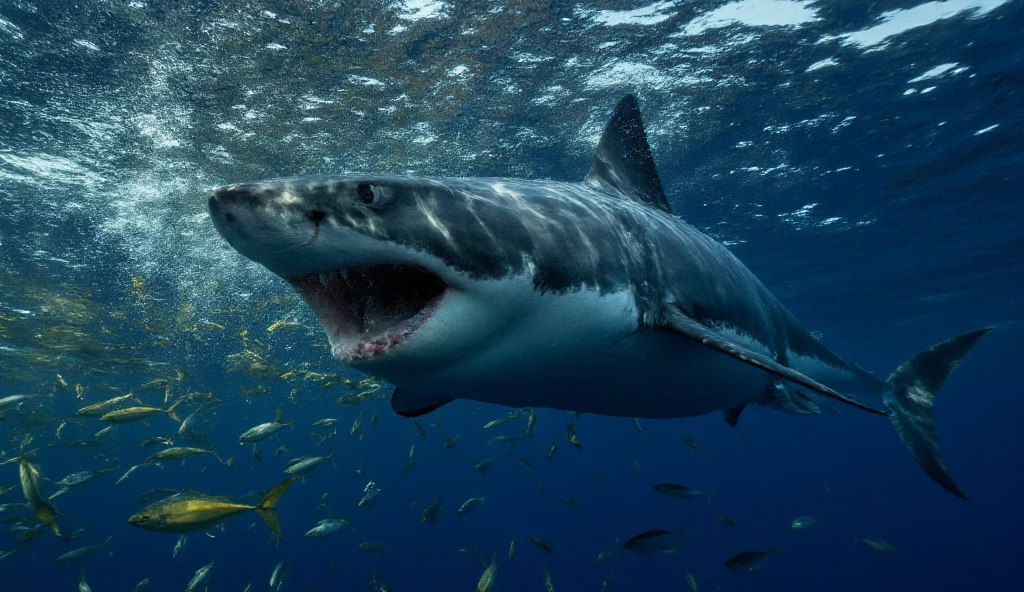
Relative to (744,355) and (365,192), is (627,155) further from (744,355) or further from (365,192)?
(365,192)

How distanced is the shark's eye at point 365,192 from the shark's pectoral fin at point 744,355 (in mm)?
1634

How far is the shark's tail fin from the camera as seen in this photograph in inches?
202

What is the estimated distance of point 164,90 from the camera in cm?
870

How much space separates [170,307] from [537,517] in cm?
6144

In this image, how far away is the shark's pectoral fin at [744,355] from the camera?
2035 millimetres

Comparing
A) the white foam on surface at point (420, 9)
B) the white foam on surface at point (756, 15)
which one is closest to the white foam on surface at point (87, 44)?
the white foam on surface at point (420, 9)

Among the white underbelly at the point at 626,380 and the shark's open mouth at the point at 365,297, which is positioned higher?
the shark's open mouth at the point at 365,297

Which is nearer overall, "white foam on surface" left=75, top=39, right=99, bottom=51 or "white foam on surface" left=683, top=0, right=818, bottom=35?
"white foam on surface" left=75, top=39, right=99, bottom=51

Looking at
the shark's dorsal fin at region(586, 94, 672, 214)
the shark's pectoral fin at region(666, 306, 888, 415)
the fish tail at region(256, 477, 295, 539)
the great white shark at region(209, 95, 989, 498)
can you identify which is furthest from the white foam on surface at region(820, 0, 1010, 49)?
the fish tail at region(256, 477, 295, 539)

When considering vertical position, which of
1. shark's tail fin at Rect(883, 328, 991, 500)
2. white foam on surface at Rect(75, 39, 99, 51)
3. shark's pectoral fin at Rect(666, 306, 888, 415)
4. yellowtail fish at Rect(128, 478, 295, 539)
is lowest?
shark's tail fin at Rect(883, 328, 991, 500)

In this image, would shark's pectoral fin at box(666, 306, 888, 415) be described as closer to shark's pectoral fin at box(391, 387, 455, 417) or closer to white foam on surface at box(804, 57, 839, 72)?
shark's pectoral fin at box(391, 387, 455, 417)

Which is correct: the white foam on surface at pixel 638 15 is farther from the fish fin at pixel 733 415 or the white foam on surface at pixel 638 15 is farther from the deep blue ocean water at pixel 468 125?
the fish fin at pixel 733 415

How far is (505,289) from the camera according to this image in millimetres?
2016

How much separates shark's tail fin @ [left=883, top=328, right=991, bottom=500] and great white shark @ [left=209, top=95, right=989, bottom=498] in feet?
9.37
